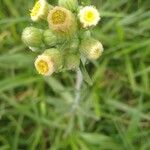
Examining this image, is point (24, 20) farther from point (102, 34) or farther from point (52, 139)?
point (52, 139)

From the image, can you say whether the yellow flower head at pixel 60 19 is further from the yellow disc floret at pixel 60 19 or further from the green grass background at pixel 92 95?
the green grass background at pixel 92 95

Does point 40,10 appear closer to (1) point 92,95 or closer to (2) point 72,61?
(2) point 72,61

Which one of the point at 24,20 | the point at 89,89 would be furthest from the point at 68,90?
the point at 24,20

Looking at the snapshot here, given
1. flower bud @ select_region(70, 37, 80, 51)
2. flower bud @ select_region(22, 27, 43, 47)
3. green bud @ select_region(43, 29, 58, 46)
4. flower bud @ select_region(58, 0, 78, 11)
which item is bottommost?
flower bud @ select_region(70, 37, 80, 51)

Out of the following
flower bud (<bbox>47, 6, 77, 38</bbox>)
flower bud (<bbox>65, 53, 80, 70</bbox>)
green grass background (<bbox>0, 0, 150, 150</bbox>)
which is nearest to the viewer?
flower bud (<bbox>47, 6, 77, 38</bbox>)

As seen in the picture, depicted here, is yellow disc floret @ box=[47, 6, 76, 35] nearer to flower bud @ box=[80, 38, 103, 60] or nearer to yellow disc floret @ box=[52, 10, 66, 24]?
yellow disc floret @ box=[52, 10, 66, 24]

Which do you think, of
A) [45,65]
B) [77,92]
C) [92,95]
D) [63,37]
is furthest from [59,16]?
[92,95]

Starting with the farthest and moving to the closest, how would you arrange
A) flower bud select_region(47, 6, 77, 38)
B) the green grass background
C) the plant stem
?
the green grass background
the plant stem
flower bud select_region(47, 6, 77, 38)

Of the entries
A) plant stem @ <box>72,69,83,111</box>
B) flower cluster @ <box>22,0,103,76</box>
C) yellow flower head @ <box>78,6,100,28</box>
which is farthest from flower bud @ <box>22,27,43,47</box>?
plant stem @ <box>72,69,83,111</box>
